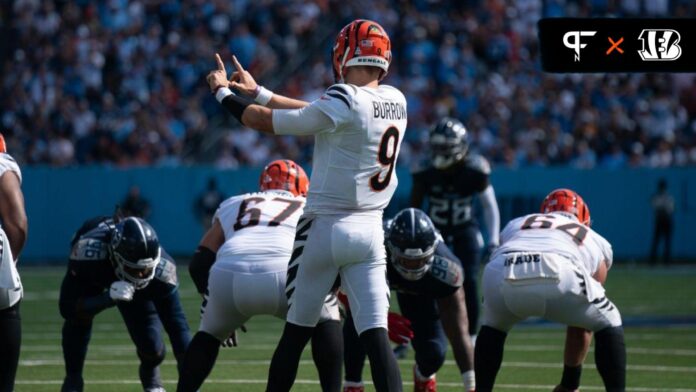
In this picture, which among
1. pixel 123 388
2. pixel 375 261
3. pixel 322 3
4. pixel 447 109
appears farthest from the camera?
pixel 322 3

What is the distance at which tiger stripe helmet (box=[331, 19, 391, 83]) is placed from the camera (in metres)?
6.66

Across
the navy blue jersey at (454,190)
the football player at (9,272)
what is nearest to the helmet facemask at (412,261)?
the football player at (9,272)

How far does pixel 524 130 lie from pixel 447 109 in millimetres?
1421

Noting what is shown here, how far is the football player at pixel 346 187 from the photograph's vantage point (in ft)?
21.1

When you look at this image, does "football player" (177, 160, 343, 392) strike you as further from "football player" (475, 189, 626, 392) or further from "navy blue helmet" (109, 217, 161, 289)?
"football player" (475, 189, 626, 392)

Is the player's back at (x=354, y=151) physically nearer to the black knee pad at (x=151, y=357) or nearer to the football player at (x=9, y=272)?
the football player at (x=9, y=272)

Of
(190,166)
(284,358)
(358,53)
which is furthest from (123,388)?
(190,166)

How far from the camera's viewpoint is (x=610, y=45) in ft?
28.4

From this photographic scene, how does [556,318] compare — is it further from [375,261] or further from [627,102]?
[627,102]

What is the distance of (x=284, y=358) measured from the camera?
6.62m

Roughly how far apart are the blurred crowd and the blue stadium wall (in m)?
0.30

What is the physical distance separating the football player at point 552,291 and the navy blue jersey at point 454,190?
3540mm

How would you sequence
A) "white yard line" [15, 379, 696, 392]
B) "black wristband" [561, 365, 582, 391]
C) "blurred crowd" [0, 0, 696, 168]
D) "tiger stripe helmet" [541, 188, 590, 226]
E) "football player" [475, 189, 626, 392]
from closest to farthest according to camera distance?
"football player" [475, 189, 626, 392], "black wristband" [561, 365, 582, 391], "tiger stripe helmet" [541, 188, 590, 226], "white yard line" [15, 379, 696, 392], "blurred crowd" [0, 0, 696, 168]

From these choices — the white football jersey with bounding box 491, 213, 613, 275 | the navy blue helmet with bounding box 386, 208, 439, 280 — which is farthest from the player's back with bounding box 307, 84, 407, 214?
the white football jersey with bounding box 491, 213, 613, 275
